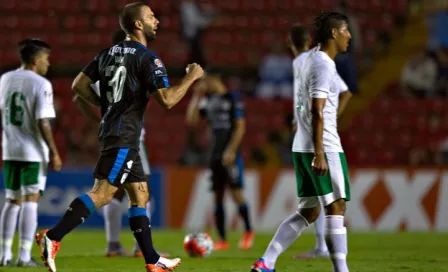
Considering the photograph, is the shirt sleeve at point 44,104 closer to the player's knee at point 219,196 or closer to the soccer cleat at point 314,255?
the soccer cleat at point 314,255

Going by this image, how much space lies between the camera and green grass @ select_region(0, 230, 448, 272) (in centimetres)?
794

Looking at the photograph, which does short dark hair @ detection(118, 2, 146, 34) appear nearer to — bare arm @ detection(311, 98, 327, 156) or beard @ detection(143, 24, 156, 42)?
beard @ detection(143, 24, 156, 42)

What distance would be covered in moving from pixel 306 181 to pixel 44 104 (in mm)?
2763

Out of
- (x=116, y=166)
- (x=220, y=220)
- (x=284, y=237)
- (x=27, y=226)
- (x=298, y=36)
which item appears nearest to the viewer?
(x=116, y=166)

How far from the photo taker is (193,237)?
30.6 feet

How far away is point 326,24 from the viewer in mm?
6609

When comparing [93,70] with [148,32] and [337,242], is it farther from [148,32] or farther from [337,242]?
[337,242]

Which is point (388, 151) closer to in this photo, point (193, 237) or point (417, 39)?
point (417, 39)

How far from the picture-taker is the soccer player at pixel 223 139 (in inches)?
440

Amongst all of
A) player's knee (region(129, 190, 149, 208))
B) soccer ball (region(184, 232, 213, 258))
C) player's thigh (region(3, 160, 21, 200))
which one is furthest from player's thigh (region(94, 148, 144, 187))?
soccer ball (region(184, 232, 213, 258))

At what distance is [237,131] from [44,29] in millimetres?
9889

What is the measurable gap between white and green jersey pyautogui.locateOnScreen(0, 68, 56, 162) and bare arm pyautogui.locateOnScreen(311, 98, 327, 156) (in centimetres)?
285

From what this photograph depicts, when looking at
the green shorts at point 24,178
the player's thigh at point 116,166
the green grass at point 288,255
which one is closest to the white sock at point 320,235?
the green grass at point 288,255

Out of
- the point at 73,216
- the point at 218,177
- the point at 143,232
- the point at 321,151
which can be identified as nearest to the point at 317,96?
the point at 321,151
